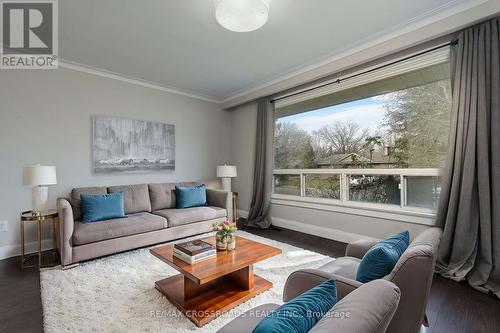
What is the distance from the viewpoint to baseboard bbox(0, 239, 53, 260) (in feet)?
9.78

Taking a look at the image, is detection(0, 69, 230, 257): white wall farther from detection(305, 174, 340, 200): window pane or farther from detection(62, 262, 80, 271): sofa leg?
detection(305, 174, 340, 200): window pane

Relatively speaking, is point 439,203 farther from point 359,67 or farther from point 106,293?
point 106,293

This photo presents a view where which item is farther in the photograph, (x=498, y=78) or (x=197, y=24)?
(x=197, y=24)

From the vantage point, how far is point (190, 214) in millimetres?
3613

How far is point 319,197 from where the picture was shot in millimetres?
3979

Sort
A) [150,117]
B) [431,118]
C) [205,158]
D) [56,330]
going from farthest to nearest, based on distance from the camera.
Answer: [205,158] → [150,117] → [431,118] → [56,330]

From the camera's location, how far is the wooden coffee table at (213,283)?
5.86ft

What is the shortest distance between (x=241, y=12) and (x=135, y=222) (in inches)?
106

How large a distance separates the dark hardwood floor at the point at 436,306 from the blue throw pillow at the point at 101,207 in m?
0.75

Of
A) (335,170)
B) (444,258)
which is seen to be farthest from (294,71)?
(444,258)

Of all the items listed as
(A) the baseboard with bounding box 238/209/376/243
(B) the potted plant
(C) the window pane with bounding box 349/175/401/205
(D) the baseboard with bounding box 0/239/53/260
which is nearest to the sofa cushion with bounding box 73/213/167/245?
(D) the baseboard with bounding box 0/239/53/260

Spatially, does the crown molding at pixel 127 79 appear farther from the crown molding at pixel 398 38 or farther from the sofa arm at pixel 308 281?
the sofa arm at pixel 308 281

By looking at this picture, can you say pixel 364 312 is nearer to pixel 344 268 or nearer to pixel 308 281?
pixel 308 281

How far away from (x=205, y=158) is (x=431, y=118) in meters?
3.83
